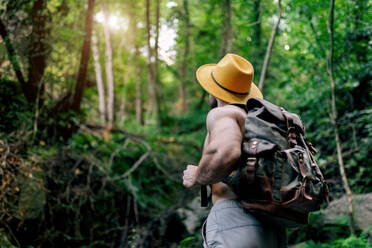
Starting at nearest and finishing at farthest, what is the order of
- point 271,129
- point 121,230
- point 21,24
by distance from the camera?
point 271,129
point 21,24
point 121,230

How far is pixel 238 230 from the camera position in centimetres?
215

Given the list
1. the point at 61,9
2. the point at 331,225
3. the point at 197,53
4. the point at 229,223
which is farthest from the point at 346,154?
the point at 197,53

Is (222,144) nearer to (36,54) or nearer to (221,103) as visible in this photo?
(221,103)

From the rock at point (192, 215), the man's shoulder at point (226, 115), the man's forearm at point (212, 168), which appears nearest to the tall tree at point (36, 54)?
the rock at point (192, 215)

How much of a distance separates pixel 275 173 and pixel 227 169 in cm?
30

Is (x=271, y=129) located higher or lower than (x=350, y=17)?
lower

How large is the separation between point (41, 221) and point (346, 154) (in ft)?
18.3

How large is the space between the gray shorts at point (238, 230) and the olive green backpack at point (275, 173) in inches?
3.8

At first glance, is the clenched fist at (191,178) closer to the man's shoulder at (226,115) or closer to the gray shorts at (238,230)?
the gray shorts at (238,230)

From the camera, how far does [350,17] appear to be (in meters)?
5.82

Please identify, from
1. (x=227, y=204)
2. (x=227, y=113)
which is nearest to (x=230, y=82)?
(x=227, y=113)

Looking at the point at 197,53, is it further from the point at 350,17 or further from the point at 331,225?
the point at 331,225

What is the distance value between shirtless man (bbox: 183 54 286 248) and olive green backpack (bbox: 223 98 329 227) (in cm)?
9

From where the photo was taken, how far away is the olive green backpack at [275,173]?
199 cm
